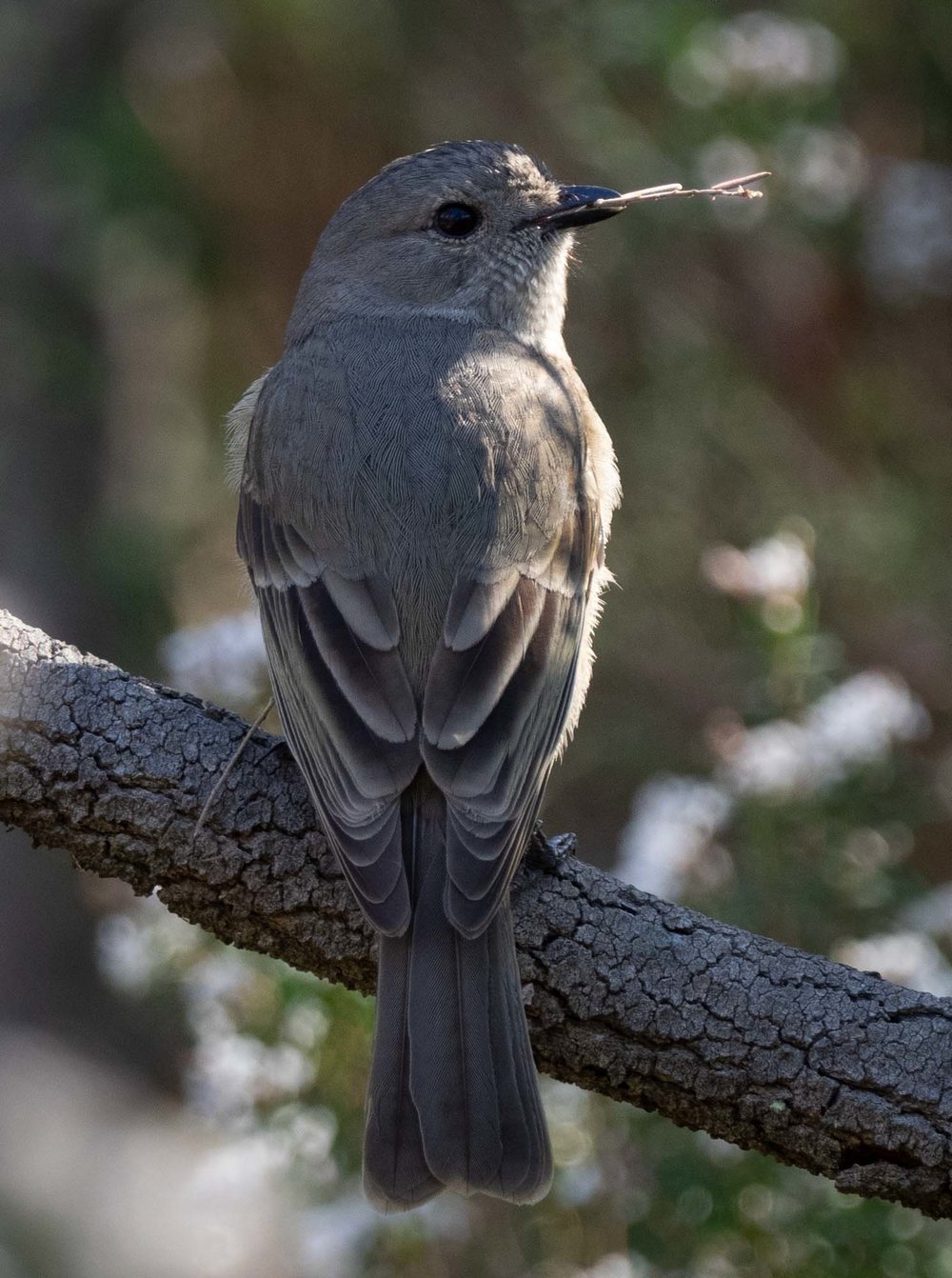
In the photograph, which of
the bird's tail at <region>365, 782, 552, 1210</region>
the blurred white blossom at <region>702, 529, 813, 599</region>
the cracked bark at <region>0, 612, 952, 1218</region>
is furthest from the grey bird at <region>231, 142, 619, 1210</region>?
the blurred white blossom at <region>702, 529, 813, 599</region>

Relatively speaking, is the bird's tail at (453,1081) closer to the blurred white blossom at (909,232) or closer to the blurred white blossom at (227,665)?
the blurred white blossom at (227,665)

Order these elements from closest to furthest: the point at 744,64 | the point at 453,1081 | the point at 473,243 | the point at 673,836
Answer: the point at 453,1081
the point at 673,836
the point at 473,243
the point at 744,64

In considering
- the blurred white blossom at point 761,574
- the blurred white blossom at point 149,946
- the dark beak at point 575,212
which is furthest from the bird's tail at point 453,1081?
the dark beak at point 575,212

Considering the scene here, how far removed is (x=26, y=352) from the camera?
7898mm

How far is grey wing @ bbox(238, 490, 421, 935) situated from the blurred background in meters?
0.86

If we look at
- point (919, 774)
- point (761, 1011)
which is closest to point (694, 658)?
point (919, 774)

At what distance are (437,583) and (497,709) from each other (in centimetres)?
36

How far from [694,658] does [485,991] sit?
4.00 metres

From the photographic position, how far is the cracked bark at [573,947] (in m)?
3.30

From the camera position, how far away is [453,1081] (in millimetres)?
3301

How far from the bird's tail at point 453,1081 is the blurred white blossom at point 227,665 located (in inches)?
62.2

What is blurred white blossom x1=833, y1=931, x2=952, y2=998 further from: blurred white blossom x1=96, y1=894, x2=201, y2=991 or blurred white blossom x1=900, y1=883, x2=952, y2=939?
blurred white blossom x1=96, y1=894, x2=201, y2=991

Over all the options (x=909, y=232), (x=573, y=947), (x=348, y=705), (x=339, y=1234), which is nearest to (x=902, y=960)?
(x=573, y=947)

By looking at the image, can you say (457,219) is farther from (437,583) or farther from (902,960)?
(902,960)
